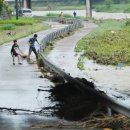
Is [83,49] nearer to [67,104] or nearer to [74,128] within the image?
[67,104]

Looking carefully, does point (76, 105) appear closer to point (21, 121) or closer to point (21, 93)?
point (21, 121)

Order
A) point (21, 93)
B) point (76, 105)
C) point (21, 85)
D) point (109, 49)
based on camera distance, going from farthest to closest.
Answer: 1. point (109, 49)
2. point (21, 85)
3. point (21, 93)
4. point (76, 105)

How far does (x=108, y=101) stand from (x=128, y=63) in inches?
869

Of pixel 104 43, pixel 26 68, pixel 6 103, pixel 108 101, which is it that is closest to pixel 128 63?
pixel 26 68

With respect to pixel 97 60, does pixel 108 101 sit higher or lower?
higher

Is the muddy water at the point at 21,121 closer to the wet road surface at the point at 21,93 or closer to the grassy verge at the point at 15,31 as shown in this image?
the wet road surface at the point at 21,93

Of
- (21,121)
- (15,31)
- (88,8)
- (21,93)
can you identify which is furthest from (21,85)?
(88,8)

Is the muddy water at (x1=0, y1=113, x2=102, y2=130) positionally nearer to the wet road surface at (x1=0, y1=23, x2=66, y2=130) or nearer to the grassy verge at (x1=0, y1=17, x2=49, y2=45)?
the wet road surface at (x1=0, y1=23, x2=66, y2=130)

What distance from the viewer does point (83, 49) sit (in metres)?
46.7

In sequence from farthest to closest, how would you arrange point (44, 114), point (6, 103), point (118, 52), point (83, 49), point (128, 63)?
point (83, 49)
point (118, 52)
point (128, 63)
point (6, 103)
point (44, 114)

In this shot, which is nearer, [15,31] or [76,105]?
[76,105]

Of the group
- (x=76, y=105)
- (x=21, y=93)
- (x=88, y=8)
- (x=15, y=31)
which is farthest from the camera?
(x=88, y=8)

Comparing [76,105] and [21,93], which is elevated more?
[76,105]

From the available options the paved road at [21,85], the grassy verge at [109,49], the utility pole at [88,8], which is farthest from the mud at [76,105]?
the utility pole at [88,8]
